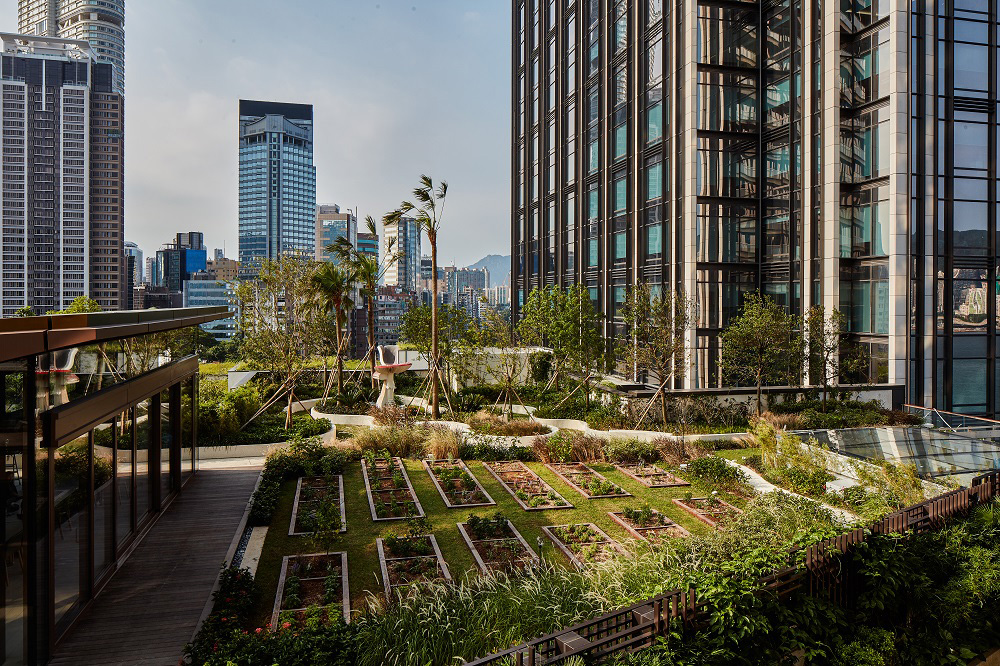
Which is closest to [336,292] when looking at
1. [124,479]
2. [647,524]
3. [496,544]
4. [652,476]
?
[652,476]

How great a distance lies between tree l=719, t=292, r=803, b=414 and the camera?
1922cm

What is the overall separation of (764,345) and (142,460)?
56.5 feet

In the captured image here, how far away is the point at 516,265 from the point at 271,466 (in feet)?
116

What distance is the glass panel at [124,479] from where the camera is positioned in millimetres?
8727

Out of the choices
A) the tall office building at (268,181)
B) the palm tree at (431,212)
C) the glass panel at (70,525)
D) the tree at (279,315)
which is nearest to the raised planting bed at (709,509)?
the glass panel at (70,525)

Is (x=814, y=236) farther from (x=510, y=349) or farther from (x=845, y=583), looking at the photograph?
(x=845, y=583)

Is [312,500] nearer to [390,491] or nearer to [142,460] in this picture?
[390,491]

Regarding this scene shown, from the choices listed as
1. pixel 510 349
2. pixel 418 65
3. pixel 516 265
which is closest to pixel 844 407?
pixel 510 349

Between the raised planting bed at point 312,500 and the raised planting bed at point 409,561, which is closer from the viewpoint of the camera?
the raised planting bed at point 409,561

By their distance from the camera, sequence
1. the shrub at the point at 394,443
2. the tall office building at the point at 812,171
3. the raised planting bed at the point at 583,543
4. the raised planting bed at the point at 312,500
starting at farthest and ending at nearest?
the tall office building at the point at 812,171, the shrub at the point at 394,443, the raised planting bed at the point at 312,500, the raised planting bed at the point at 583,543

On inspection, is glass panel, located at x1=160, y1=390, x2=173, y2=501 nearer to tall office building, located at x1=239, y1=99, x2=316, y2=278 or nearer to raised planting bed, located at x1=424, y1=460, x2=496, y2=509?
raised planting bed, located at x1=424, y1=460, x2=496, y2=509

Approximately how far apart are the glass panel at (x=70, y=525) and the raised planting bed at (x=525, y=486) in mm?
6991

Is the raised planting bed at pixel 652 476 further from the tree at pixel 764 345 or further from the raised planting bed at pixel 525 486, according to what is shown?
the tree at pixel 764 345

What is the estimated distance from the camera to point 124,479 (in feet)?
29.6
